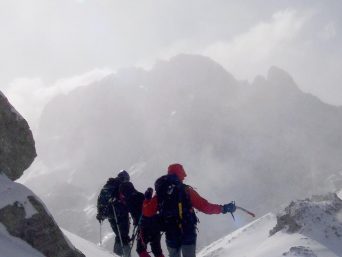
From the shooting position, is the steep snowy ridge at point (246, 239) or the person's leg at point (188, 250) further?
the steep snowy ridge at point (246, 239)

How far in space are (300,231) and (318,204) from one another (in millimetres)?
3727

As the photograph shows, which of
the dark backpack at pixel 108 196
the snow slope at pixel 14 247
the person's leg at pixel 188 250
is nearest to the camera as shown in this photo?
the snow slope at pixel 14 247

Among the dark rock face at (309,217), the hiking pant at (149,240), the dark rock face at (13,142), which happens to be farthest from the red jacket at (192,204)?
the dark rock face at (309,217)

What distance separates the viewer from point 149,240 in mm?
8828

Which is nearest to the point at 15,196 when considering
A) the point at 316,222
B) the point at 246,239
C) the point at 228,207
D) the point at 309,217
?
the point at 228,207

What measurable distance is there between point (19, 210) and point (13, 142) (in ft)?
7.06

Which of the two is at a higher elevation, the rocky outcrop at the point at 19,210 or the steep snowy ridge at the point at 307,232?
the steep snowy ridge at the point at 307,232

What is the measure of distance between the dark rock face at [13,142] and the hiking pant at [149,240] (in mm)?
3311

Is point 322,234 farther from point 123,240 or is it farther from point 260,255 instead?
point 123,240

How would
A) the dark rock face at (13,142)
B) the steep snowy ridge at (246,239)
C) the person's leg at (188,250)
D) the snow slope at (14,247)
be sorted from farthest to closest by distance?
the steep snowy ridge at (246,239) < the dark rock face at (13,142) < the person's leg at (188,250) < the snow slope at (14,247)

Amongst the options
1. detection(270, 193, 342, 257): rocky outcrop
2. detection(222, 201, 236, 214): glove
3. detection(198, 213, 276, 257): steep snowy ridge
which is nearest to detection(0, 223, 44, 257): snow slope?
detection(222, 201, 236, 214): glove

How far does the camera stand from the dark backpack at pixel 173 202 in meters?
8.52

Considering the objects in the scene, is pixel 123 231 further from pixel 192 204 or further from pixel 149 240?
pixel 192 204

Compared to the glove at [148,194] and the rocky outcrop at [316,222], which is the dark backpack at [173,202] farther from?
the rocky outcrop at [316,222]
